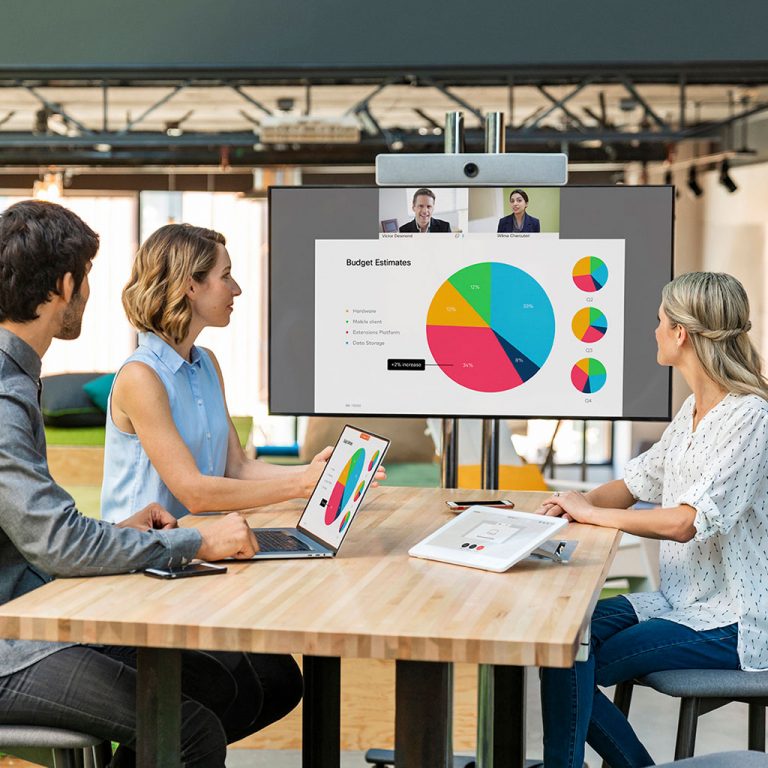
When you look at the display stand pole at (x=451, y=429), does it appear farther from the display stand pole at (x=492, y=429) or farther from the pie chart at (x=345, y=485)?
the pie chart at (x=345, y=485)

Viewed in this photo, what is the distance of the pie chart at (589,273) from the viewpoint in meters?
2.82

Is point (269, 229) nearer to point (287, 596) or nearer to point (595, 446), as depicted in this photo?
point (287, 596)

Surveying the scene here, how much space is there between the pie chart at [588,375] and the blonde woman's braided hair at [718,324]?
1.58ft

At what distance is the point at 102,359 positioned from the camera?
572 inches

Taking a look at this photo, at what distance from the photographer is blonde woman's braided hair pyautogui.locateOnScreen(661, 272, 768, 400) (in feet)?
7.74

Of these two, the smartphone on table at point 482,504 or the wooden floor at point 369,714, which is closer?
the smartphone on table at point 482,504

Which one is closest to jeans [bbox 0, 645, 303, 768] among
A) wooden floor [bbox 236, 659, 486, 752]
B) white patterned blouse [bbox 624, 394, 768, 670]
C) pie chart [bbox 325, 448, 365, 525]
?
pie chart [bbox 325, 448, 365, 525]

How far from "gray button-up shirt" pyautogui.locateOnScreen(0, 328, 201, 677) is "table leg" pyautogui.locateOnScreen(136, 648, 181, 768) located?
220mm

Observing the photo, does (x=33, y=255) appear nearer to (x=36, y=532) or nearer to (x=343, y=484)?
(x=36, y=532)

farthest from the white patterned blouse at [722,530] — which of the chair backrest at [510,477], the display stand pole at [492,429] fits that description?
the chair backrest at [510,477]

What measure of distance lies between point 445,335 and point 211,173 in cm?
1220

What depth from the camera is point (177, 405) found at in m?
2.55

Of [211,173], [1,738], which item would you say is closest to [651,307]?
[1,738]

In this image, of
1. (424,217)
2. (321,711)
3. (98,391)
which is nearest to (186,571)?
(321,711)
